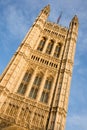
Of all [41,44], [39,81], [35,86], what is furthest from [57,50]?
[35,86]

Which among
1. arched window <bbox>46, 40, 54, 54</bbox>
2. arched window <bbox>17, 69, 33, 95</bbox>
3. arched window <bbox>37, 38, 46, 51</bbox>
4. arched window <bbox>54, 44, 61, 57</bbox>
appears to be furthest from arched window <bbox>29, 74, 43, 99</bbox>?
arched window <bbox>37, 38, 46, 51</bbox>

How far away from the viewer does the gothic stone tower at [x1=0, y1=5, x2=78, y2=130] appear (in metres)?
19.9

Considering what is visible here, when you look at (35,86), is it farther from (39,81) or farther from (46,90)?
(46,90)

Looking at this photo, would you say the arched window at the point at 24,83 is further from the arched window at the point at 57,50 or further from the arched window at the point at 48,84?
the arched window at the point at 57,50

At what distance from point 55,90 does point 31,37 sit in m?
8.42

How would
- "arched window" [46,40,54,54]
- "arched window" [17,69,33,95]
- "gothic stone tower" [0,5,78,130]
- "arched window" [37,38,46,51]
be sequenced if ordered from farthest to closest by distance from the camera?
"arched window" [46,40,54,54], "arched window" [37,38,46,51], "arched window" [17,69,33,95], "gothic stone tower" [0,5,78,130]

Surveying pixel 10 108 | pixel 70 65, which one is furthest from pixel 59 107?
pixel 70 65

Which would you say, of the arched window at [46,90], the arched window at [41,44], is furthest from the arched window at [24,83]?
the arched window at [41,44]

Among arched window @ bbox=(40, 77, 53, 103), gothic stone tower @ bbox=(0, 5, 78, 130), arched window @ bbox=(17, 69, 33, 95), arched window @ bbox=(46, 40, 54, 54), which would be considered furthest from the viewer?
arched window @ bbox=(46, 40, 54, 54)

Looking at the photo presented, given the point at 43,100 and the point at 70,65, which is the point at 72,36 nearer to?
the point at 70,65

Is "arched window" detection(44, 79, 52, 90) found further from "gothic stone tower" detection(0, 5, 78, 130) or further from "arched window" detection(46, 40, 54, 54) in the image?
"arched window" detection(46, 40, 54, 54)

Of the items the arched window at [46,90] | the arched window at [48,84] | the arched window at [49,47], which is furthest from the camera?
the arched window at [49,47]

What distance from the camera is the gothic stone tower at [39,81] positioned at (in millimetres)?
19917

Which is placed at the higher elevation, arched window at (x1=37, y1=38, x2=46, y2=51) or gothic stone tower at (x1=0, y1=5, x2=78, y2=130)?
arched window at (x1=37, y1=38, x2=46, y2=51)
